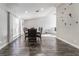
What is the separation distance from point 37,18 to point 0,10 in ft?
36.8

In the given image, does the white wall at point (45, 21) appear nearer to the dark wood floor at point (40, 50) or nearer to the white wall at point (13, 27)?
the white wall at point (13, 27)

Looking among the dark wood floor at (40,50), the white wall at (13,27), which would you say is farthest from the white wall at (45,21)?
the dark wood floor at (40,50)

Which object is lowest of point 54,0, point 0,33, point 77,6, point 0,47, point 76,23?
point 0,47

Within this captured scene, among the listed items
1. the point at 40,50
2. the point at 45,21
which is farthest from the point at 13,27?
the point at 45,21

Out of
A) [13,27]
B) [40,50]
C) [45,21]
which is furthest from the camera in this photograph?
[45,21]

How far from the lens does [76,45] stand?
548cm

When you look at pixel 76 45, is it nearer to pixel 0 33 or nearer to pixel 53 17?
pixel 0 33

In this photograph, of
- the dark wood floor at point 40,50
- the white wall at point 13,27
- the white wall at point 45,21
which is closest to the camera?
the dark wood floor at point 40,50

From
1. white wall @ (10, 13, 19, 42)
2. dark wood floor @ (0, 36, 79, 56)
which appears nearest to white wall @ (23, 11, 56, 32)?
white wall @ (10, 13, 19, 42)

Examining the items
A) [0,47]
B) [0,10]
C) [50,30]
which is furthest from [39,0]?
[50,30]

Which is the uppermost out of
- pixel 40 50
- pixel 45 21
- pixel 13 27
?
pixel 45 21

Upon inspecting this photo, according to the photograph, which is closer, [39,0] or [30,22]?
[39,0]

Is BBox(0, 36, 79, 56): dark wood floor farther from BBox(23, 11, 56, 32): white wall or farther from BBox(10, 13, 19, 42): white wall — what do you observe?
BBox(23, 11, 56, 32): white wall

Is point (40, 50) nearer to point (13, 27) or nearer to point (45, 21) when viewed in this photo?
point (13, 27)
